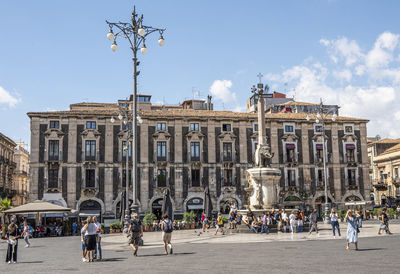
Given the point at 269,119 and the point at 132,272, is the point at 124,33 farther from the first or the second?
the point at 269,119

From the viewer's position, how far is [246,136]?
49.8 meters

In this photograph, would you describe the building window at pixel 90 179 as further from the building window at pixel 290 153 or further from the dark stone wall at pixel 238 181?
the building window at pixel 290 153

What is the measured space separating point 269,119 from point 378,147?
28.7 meters

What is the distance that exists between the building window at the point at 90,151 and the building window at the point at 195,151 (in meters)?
10.2

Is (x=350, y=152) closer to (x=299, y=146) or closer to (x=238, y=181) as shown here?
(x=299, y=146)

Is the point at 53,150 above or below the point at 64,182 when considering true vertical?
above

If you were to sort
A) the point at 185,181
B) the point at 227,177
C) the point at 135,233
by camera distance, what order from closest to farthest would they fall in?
the point at 135,233, the point at 185,181, the point at 227,177

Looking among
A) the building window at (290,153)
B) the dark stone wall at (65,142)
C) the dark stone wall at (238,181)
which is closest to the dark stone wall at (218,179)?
the dark stone wall at (238,181)

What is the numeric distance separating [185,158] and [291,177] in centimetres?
1208

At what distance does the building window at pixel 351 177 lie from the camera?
168 ft

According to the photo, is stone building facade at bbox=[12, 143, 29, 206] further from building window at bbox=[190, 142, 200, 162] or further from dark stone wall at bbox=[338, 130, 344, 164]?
dark stone wall at bbox=[338, 130, 344, 164]

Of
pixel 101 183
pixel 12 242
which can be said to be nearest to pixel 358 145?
pixel 101 183

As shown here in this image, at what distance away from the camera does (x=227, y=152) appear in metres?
49.1

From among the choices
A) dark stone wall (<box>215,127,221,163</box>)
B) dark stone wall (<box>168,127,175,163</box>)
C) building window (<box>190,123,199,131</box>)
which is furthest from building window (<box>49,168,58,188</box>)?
dark stone wall (<box>215,127,221,163</box>)
